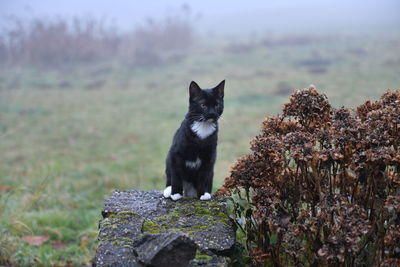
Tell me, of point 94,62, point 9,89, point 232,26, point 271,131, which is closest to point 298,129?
point 271,131

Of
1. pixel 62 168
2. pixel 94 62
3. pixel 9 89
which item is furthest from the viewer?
pixel 94 62

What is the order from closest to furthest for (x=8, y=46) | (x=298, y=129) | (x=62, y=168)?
(x=298, y=129)
(x=62, y=168)
(x=8, y=46)

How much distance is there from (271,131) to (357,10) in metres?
33.9

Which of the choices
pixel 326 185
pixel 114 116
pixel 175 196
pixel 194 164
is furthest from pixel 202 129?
pixel 114 116

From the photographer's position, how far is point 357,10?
33406mm

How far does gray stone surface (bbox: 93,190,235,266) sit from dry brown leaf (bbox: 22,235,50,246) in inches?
60.4

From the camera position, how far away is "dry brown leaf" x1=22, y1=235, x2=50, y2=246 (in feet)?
14.6

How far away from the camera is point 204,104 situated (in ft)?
10.6

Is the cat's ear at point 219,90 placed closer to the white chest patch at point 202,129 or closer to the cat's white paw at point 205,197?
the white chest patch at point 202,129

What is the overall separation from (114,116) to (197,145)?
846cm

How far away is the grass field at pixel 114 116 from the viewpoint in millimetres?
5137

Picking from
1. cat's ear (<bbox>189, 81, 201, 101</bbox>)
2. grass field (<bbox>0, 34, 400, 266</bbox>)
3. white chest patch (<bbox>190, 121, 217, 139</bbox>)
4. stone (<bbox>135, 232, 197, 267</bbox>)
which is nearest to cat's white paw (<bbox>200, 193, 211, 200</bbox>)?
white chest patch (<bbox>190, 121, 217, 139</bbox>)

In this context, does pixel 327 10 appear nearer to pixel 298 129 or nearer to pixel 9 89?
pixel 9 89

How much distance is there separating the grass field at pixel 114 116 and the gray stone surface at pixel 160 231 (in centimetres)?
76
